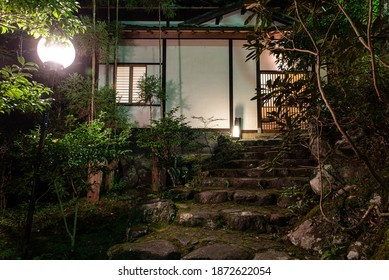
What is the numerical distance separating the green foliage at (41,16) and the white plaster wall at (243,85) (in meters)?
8.19

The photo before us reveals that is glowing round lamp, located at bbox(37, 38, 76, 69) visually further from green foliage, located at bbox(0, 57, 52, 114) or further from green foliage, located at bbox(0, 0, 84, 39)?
green foliage, located at bbox(0, 57, 52, 114)

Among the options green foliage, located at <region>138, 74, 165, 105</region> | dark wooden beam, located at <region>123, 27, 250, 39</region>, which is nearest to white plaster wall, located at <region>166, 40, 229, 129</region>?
dark wooden beam, located at <region>123, 27, 250, 39</region>

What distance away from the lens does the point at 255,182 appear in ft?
23.2

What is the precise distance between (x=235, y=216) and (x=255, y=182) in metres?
1.95

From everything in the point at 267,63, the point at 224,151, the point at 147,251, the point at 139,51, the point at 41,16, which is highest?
the point at 139,51

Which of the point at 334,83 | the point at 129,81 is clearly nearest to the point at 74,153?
the point at 334,83

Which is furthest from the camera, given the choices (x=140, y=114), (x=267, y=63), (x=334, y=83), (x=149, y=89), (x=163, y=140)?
(x=267, y=63)

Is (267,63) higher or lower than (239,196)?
higher

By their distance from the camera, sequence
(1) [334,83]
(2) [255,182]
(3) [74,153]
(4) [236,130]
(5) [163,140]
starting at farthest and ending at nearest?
(4) [236,130] → (5) [163,140] → (2) [255,182] → (3) [74,153] → (1) [334,83]

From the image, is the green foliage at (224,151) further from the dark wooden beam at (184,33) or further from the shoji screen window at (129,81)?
the dark wooden beam at (184,33)

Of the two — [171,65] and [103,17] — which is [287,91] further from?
[103,17]

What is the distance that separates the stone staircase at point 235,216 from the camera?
14.0 ft

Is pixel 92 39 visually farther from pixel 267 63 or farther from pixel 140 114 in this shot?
pixel 267 63

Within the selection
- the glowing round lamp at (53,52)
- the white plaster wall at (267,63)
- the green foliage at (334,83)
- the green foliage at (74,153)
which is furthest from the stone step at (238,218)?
the white plaster wall at (267,63)
